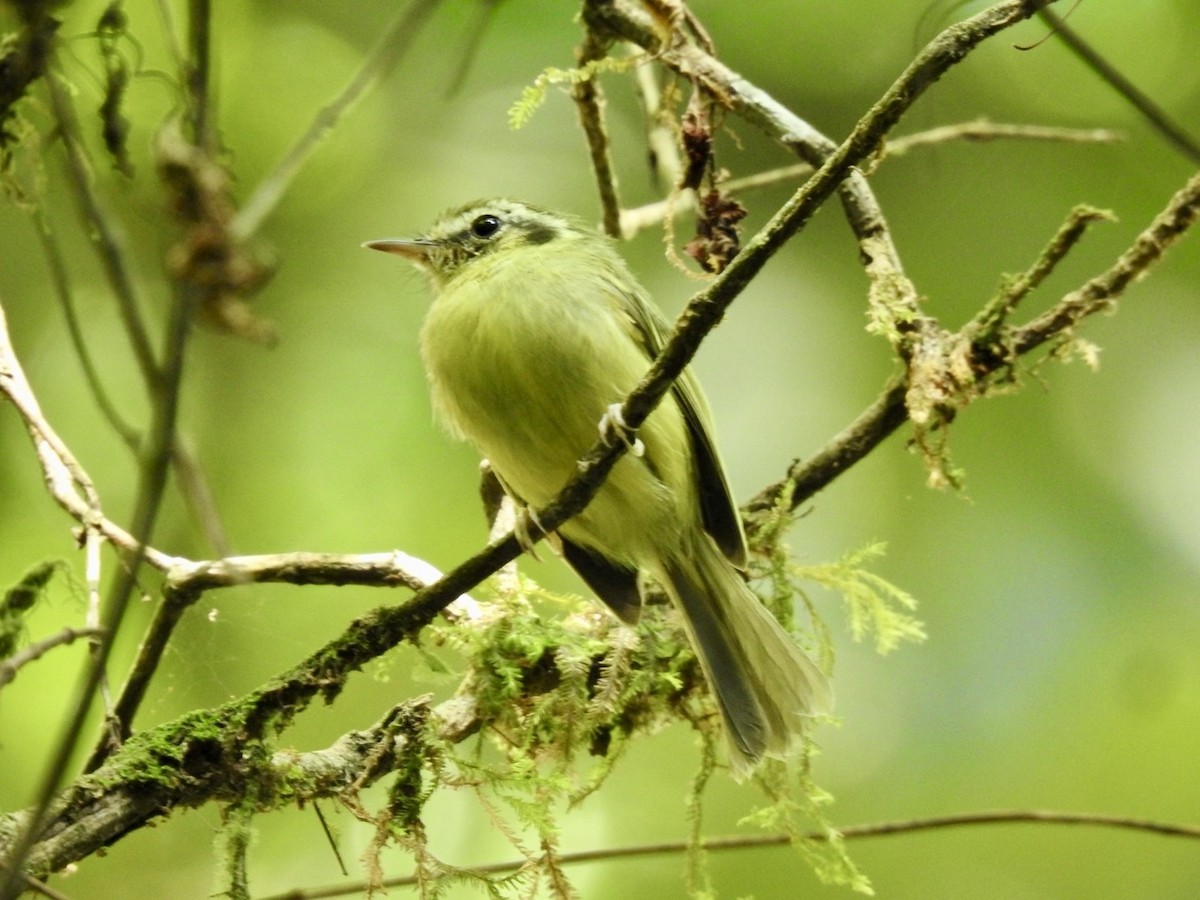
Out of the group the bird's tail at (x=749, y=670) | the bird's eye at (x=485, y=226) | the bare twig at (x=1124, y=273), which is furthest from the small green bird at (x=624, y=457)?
the bare twig at (x=1124, y=273)

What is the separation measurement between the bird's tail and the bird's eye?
4.03 ft

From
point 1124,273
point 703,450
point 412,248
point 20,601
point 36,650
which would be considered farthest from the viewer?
point 412,248

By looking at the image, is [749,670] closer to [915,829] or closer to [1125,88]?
[915,829]

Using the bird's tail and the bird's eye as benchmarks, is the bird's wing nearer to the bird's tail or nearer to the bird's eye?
the bird's tail

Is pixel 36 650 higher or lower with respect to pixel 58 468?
lower

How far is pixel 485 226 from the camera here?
3590 mm

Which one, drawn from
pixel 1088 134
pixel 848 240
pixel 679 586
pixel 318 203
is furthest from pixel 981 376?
pixel 318 203

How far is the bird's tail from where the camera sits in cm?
268

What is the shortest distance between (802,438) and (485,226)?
2111 mm

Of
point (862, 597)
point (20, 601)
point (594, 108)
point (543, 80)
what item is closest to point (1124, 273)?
point (862, 597)

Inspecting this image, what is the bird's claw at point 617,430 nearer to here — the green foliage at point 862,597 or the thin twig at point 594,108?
the green foliage at point 862,597

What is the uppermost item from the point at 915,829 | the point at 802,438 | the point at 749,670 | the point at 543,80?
the point at 802,438

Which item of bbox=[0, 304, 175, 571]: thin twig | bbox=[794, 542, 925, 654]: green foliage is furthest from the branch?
bbox=[0, 304, 175, 571]: thin twig

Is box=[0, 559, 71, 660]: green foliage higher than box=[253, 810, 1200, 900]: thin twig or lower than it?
higher
